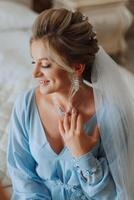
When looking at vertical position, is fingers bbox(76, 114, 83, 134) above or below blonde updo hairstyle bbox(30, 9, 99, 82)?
below

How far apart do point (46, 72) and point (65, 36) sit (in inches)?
4.5

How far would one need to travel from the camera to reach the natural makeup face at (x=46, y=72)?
119cm

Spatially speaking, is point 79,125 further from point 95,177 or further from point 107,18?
point 107,18

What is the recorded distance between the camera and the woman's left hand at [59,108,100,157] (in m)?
1.21

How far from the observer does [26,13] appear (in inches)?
115

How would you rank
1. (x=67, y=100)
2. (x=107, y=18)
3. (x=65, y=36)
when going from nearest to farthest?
(x=65, y=36) → (x=67, y=100) → (x=107, y=18)

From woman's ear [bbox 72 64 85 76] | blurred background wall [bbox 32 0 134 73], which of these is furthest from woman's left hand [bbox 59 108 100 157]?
blurred background wall [bbox 32 0 134 73]

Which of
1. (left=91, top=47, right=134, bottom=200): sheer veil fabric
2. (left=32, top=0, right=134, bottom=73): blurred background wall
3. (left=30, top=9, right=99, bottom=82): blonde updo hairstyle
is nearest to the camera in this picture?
(left=30, top=9, right=99, bottom=82): blonde updo hairstyle

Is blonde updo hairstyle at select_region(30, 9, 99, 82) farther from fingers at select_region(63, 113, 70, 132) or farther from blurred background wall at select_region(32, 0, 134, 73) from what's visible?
blurred background wall at select_region(32, 0, 134, 73)

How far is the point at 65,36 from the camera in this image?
3.77ft

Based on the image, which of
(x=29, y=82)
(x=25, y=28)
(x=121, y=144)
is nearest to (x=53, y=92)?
(x=121, y=144)

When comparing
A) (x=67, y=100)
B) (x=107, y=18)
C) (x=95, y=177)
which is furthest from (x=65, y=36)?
(x=107, y=18)

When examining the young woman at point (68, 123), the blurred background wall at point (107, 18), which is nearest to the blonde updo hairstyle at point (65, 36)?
the young woman at point (68, 123)

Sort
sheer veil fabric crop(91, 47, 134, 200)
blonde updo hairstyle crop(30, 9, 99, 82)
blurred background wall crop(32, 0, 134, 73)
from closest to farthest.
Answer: blonde updo hairstyle crop(30, 9, 99, 82) < sheer veil fabric crop(91, 47, 134, 200) < blurred background wall crop(32, 0, 134, 73)
